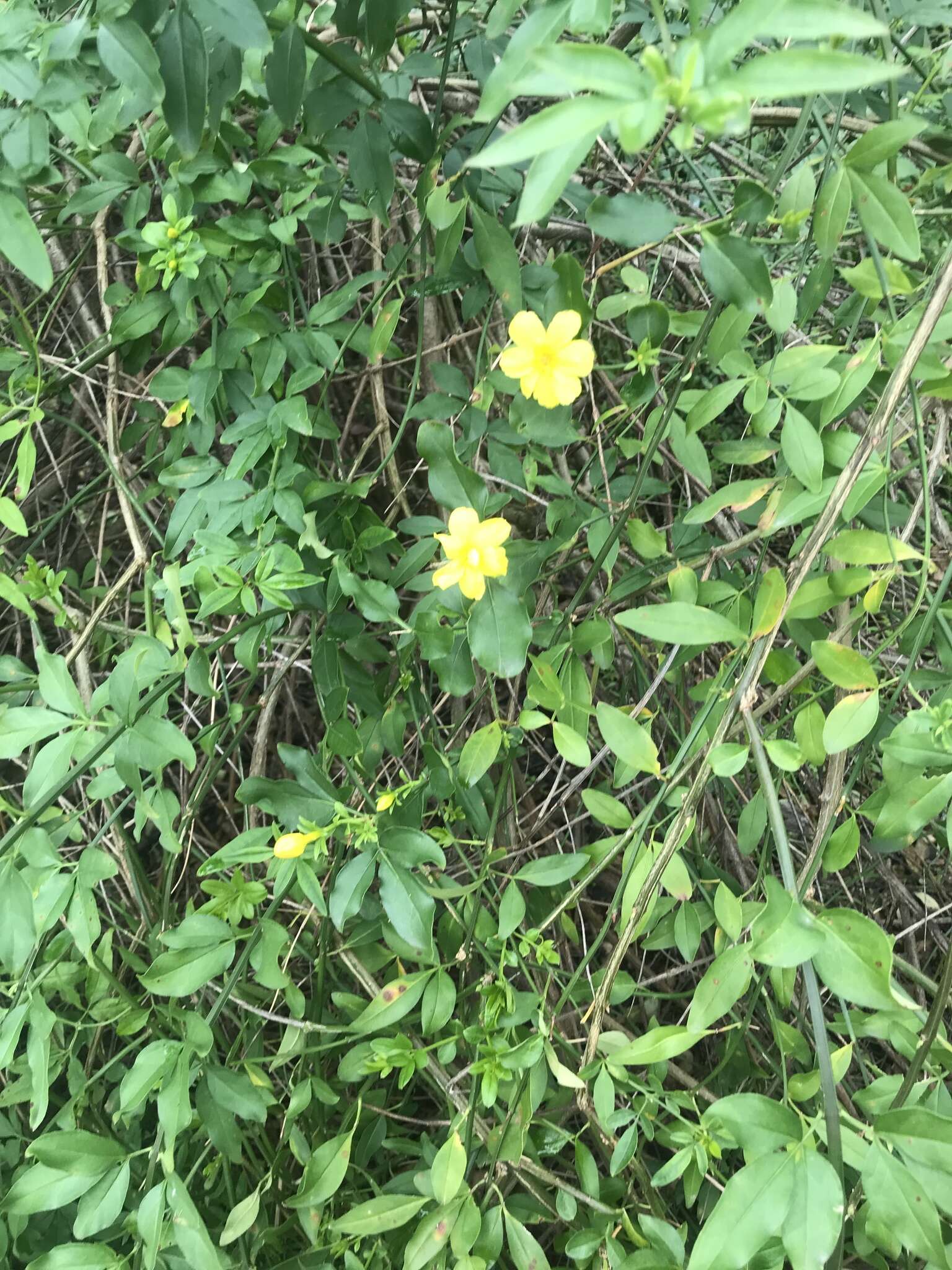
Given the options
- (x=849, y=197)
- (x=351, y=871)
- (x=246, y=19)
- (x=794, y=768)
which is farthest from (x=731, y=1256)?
(x=246, y=19)

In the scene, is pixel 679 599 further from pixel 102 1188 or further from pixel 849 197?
pixel 102 1188

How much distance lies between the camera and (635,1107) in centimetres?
83

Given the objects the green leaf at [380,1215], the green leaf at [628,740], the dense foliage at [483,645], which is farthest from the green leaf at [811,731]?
the green leaf at [380,1215]

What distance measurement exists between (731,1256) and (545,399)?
0.59 meters

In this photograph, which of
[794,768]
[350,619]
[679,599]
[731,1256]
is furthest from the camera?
[350,619]

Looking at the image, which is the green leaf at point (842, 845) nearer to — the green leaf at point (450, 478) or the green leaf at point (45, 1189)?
the green leaf at point (450, 478)

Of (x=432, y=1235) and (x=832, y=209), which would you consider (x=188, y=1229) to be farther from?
(x=832, y=209)

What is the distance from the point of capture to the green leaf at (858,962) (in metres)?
0.50

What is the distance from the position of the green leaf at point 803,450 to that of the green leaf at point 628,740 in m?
0.23

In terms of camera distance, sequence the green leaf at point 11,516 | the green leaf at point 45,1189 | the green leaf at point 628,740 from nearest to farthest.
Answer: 1. the green leaf at point 628,740
2. the green leaf at point 45,1189
3. the green leaf at point 11,516

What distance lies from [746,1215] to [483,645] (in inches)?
16.7

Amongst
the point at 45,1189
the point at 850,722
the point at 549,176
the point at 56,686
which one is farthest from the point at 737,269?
the point at 45,1189

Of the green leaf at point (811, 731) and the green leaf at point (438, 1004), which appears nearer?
the green leaf at point (811, 731)

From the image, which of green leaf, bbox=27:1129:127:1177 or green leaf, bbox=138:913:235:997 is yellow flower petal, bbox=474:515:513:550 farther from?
green leaf, bbox=27:1129:127:1177
